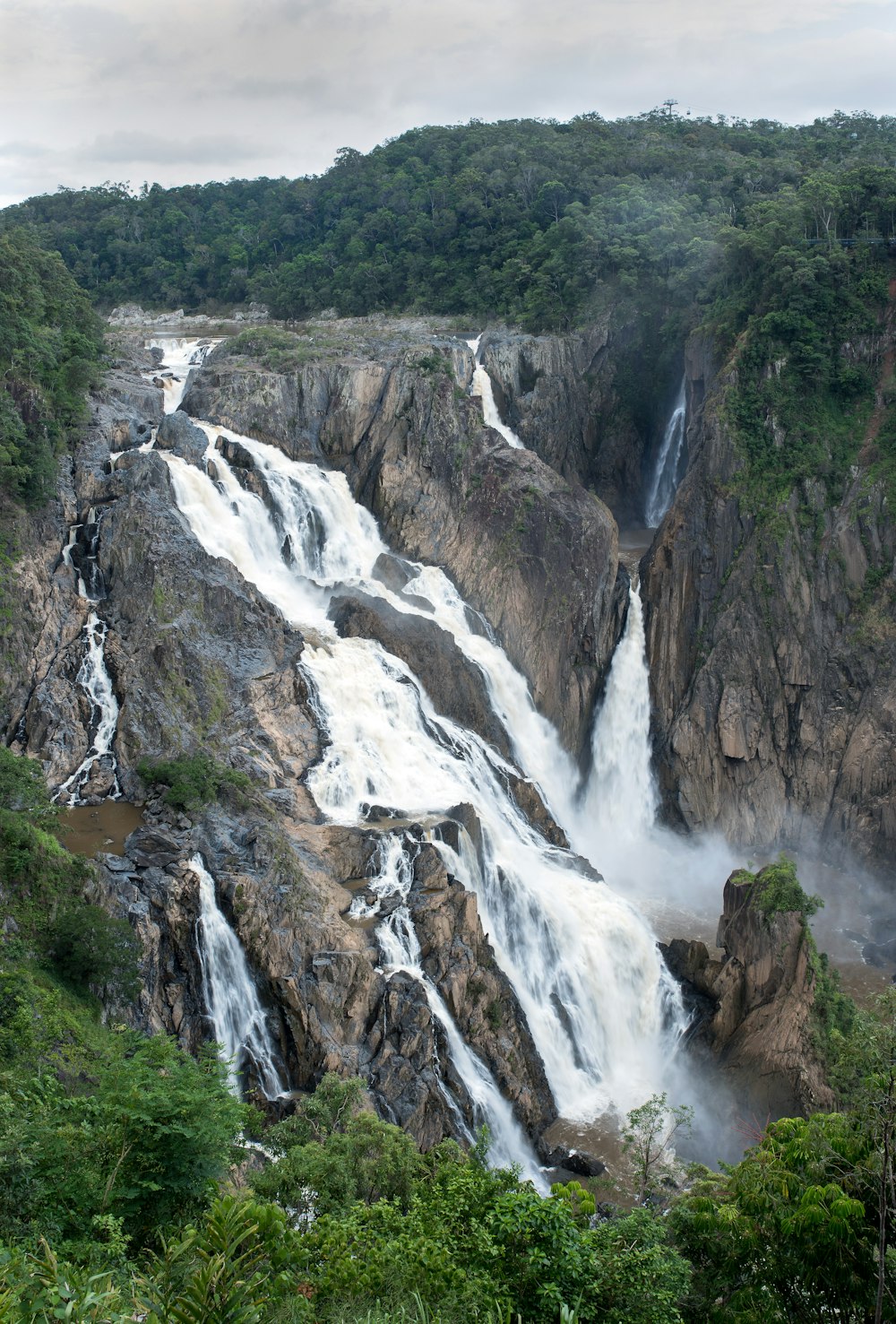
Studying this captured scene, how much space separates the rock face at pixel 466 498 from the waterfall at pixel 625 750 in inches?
29.8

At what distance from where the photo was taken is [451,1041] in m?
25.9

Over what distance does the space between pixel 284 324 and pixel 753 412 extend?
87.2ft

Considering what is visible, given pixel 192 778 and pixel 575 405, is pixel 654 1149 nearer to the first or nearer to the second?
pixel 192 778

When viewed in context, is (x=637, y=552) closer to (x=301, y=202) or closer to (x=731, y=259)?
(x=731, y=259)

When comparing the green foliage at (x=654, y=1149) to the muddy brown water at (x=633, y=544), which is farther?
the muddy brown water at (x=633, y=544)

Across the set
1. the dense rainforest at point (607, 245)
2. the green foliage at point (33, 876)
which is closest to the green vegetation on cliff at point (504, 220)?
the dense rainforest at point (607, 245)

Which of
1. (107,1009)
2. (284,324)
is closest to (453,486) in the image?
(284,324)

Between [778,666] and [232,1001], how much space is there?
26.5 metres

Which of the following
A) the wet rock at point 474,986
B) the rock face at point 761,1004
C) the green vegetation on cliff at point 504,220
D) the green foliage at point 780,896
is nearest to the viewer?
the wet rock at point 474,986

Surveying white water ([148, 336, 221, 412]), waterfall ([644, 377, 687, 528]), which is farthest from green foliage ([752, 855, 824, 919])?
white water ([148, 336, 221, 412])

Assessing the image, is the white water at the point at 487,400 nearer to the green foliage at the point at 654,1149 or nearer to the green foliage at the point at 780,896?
the green foliage at the point at 780,896

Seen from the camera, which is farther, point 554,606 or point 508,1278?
point 554,606

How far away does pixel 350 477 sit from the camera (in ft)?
147

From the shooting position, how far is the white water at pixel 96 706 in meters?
30.1
